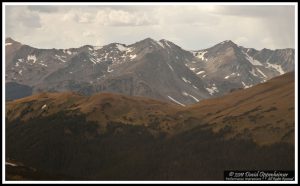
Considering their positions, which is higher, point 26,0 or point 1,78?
point 26,0

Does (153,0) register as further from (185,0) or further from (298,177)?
(298,177)

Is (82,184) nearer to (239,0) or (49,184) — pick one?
(49,184)

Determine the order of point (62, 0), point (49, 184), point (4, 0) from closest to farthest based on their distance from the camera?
point (62, 0) < point (4, 0) < point (49, 184)

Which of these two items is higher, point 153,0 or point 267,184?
point 153,0

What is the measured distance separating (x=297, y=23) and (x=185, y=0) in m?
34.2

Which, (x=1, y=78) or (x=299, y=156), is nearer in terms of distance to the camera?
(x=1, y=78)

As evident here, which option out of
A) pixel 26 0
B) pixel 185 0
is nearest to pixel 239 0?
pixel 185 0

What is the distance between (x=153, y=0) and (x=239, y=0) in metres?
25.6

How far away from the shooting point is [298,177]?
511 feet

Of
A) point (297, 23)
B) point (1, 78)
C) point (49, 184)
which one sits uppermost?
point (297, 23)

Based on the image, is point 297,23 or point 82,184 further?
point 82,184

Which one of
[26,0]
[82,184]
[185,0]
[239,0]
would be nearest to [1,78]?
[26,0]

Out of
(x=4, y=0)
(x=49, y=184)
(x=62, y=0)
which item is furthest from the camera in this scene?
(x=49, y=184)

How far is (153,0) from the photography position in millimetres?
152500
